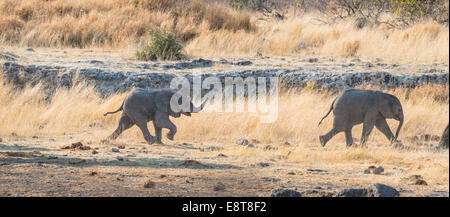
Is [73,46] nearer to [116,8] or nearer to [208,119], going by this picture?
[116,8]

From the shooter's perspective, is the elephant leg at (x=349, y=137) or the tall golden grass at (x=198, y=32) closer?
the elephant leg at (x=349, y=137)

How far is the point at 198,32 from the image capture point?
19.6 metres

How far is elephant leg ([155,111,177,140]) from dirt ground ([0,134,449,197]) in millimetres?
206

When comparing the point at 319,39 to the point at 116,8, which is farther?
the point at 116,8

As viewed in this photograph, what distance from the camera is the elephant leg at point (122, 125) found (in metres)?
10.1

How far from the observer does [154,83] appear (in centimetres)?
1417

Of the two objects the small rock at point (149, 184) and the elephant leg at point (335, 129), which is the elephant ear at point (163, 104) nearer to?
the elephant leg at point (335, 129)

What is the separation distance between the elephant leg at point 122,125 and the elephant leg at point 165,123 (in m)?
0.55

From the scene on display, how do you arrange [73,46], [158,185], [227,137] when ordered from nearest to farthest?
[158,185]
[227,137]
[73,46]

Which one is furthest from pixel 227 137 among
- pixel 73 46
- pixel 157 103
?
pixel 73 46

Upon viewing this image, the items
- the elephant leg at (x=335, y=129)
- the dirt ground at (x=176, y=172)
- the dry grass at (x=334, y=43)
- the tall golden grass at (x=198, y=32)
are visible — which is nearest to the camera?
the dirt ground at (x=176, y=172)

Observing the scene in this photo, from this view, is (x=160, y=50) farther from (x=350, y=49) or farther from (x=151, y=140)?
(x=151, y=140)

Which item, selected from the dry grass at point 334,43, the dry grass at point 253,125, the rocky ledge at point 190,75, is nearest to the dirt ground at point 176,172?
the dry grass at point 253,125

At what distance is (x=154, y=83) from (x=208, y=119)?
3.18m
